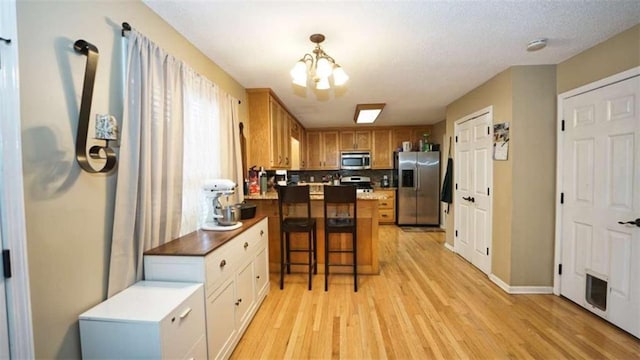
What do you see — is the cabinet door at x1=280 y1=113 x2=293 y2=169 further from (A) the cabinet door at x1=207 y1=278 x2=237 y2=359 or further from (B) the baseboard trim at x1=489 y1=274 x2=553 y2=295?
(B) the baseboard trim at x1=489 y1=274 x2=553 y2=295

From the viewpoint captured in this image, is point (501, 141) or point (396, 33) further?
point (501, 141)

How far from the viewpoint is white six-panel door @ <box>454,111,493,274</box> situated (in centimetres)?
329

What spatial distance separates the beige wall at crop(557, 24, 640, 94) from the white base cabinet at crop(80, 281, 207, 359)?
143 inches

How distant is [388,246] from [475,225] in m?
1.49

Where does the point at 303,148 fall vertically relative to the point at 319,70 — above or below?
below

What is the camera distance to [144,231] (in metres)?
1.65

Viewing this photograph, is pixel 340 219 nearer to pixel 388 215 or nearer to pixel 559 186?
pixel 559 186

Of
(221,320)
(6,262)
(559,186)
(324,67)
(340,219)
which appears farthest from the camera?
(340,219)

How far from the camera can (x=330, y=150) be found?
6617 mm

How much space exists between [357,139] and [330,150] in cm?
73

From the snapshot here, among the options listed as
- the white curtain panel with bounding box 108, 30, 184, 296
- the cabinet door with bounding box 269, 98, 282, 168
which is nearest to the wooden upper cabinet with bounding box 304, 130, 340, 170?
the cabinet door with bounding box 269, 98, 282, 168

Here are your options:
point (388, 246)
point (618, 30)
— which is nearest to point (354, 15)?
point (618, 30)

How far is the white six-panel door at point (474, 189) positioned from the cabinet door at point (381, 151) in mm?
2427

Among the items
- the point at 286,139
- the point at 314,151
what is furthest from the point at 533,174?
the point at 314,151
